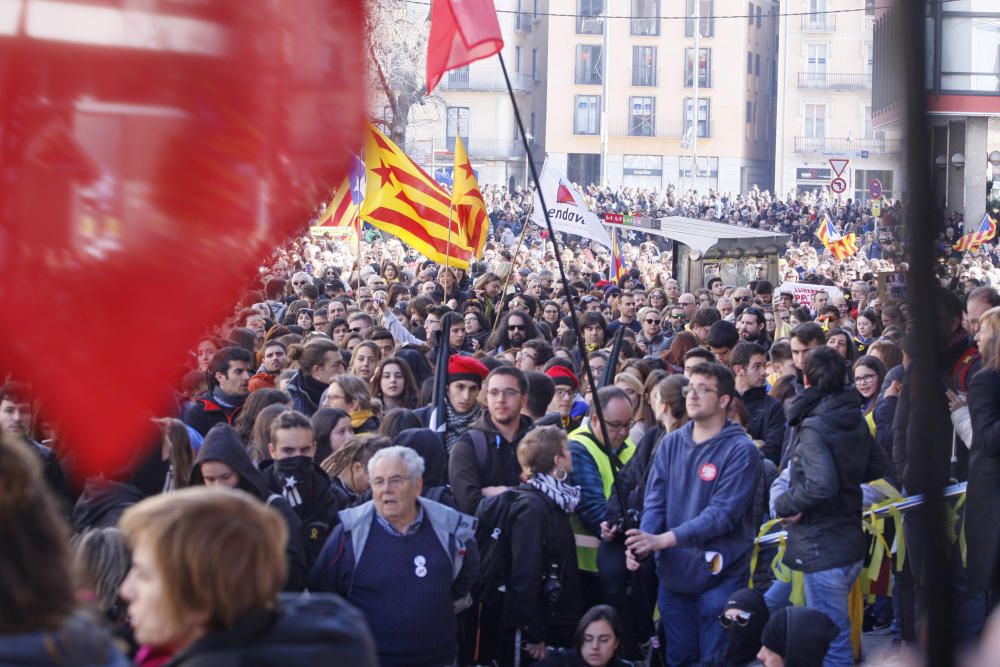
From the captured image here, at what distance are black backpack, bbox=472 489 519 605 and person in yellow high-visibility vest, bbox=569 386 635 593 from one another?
21.9 inches

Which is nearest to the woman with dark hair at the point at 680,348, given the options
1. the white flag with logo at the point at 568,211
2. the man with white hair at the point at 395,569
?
the man with white hair at the point at 395,569

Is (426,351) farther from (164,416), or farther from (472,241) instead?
(164,416)

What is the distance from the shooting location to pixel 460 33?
6809 mm

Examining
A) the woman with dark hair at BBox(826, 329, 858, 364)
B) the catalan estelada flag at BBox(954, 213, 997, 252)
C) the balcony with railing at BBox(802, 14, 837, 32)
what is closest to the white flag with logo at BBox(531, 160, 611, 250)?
the catalan estelada flag at BBox(954, 213, 997, 252)

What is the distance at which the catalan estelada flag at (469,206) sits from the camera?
13.8 m

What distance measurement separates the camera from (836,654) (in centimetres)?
598

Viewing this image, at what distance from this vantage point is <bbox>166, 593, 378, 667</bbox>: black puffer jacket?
2172mm

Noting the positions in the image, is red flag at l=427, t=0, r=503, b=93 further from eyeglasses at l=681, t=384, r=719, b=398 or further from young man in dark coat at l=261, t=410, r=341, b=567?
young man in dark coat at l=261, t=410, r=341, b=567

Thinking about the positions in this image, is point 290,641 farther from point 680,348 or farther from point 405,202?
point 405,202

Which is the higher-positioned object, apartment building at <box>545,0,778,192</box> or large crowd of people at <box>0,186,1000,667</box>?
apartment building at <box>545,0,778,192</box>

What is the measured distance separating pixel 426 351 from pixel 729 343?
2.57m

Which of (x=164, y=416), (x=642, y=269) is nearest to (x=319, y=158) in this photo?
(x=164, y=416)

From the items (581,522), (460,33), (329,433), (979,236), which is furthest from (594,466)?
(979,236)

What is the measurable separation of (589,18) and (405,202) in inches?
2360
